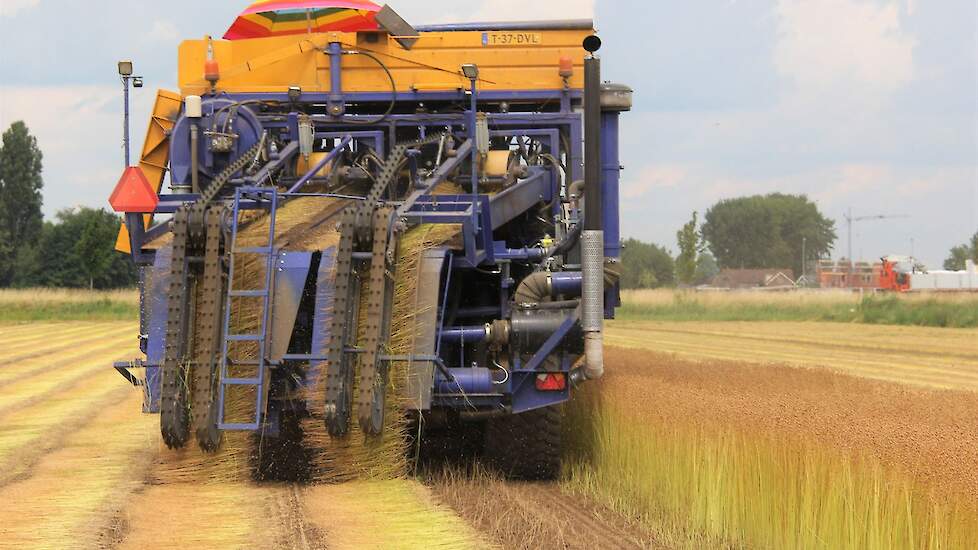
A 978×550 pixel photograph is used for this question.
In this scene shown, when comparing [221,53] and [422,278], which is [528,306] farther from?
[221,53]

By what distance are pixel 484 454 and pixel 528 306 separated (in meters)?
1.21

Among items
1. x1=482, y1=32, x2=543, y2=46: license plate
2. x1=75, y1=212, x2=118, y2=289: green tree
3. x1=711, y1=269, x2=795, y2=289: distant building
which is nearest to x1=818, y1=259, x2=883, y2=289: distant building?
x1=711, y1=269, x2=795, y2=289: distant building

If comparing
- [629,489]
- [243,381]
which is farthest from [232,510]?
[629,489]

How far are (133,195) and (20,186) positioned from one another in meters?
80.8

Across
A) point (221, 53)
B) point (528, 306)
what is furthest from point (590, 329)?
point (221, 53)

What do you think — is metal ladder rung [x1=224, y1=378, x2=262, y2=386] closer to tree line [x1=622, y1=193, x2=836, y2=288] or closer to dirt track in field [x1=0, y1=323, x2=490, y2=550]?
dirt track in field [x1=0, y1=323, x2=490, y2=550]

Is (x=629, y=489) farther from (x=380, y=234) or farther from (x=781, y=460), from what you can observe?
(x=380, y=234)

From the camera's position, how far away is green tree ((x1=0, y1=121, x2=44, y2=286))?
278 feet

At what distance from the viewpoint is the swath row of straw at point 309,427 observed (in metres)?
8.95

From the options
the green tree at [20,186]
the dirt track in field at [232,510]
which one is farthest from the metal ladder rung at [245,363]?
the green tree at [20,186]

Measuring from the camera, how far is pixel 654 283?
394ft

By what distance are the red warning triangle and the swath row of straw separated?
2.61 feet

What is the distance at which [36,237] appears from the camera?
83688 mm

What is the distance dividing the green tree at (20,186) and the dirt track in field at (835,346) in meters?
53.3
